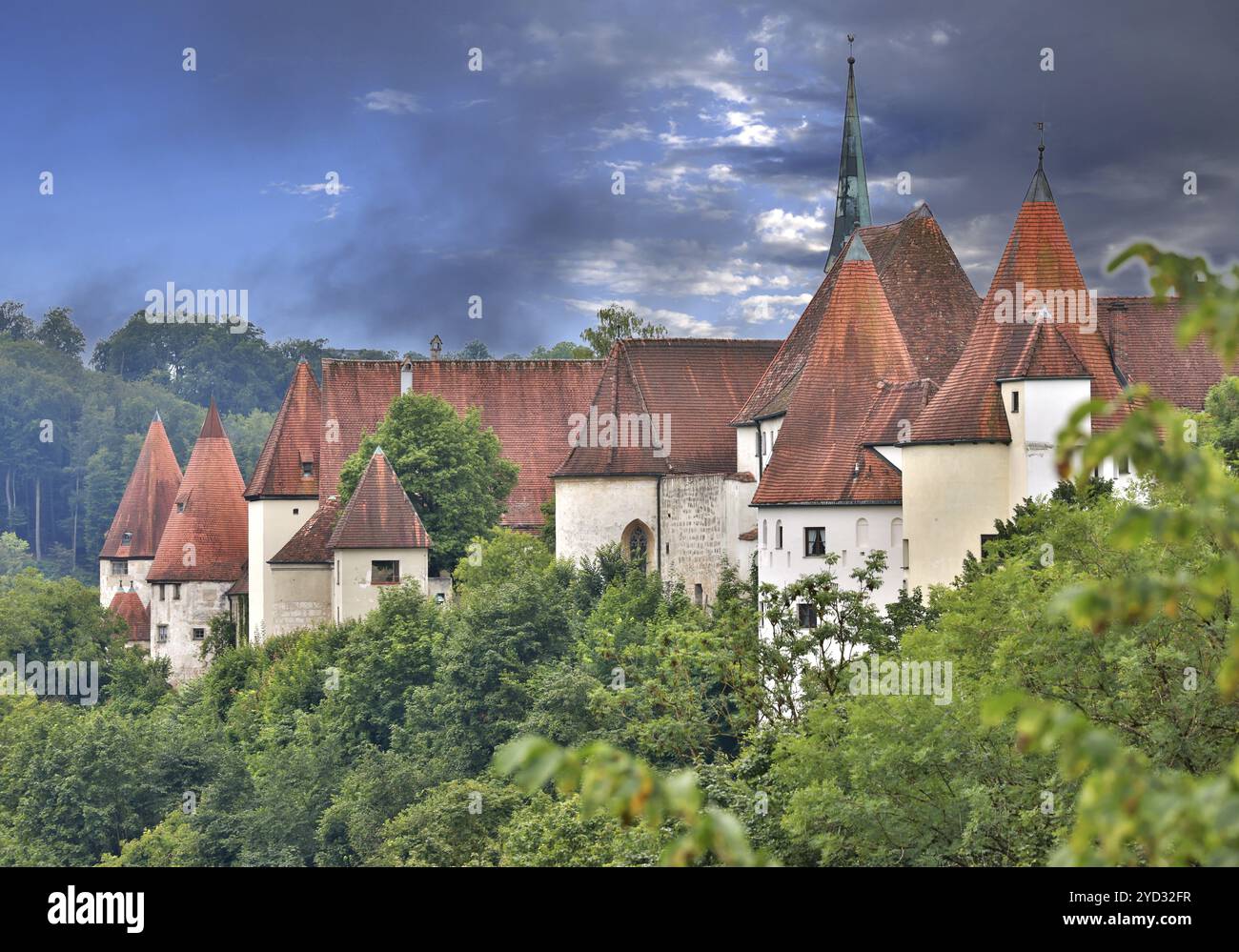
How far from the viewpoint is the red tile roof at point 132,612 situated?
73.6 meters

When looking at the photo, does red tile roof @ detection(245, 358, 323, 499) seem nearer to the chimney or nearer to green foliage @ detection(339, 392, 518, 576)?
the chimney

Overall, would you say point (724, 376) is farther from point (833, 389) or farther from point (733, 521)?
point (833, 389)

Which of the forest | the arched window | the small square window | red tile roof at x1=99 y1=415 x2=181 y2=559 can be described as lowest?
the forest

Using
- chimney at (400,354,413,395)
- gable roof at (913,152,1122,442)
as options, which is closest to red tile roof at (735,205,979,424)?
gable roof at (913,152,1122,442)

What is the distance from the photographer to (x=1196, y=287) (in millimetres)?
5539

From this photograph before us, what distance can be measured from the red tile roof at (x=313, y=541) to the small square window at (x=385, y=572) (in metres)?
4.26

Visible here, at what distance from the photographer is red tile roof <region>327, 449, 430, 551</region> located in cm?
5512

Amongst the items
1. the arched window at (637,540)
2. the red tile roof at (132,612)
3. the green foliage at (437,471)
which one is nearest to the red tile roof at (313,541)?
the green foliage at (437,471)

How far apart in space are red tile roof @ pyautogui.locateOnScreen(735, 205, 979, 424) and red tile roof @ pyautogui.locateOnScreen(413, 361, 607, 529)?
18926 millimetres

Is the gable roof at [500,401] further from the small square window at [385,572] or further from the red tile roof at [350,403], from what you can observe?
the small square window at [385,572]

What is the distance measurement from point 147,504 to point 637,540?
3365 centimetres

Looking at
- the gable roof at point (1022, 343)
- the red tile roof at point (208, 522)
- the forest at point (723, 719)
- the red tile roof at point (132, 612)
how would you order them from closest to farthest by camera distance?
the forest at point (723, 719) < the gable roof at point (1022, 343) < the red tile roof at point (208, 522) < the red tile roof at point (132, 612)

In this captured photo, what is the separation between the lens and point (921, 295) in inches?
1781

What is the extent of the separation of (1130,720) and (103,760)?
35.6 m
